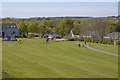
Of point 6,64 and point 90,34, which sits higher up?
point 90,34

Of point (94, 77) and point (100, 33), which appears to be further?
point (100, 33)

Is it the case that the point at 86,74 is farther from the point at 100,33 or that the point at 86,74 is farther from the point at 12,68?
the point at 100,33

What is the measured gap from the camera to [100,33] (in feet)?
147

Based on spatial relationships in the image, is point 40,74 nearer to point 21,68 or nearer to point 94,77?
point 21,68

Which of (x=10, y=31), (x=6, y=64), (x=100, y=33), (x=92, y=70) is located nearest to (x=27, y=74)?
(x=6, y=64)

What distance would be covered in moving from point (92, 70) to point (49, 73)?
10.7 feet

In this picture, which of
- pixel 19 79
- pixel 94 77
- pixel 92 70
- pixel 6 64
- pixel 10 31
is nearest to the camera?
pixel 19 79

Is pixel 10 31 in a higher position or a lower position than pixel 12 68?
higher

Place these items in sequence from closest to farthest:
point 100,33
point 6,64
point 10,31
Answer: point 6,64
point 100,33
point 10,31

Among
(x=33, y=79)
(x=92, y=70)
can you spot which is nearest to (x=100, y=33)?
(x=92, y=70)

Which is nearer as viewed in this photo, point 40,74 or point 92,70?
point 40,74

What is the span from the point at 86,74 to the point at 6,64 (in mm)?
6638

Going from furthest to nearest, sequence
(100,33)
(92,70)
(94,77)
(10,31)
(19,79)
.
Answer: (10,31) → (100,33) → (92,70) → (94,77) → (19,79)

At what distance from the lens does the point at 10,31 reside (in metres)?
58.4
